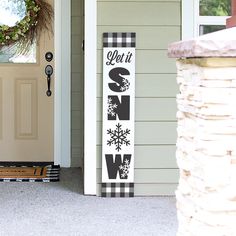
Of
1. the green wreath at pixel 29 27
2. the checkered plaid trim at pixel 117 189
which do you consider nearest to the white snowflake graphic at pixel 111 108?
the checkered plaid trim at pixel 117 189

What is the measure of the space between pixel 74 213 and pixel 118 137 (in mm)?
701

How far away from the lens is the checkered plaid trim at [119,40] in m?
4.19

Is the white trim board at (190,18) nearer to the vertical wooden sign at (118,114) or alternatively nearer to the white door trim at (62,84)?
the vertical wooden sign at (118,114)

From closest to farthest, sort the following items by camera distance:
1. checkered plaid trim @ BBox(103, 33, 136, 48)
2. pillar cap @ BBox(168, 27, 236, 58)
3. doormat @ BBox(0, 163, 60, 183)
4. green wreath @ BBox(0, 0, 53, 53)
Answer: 1. pillar cap @ BBox(168, 27, 236, 58)
2. checkered plaid trim @ BBox(103, 33, 136, 48)
3. doormat @ BBox(0, 163, 60, 183)
4. green wreath @ BBox(0, 0, 53, 53)

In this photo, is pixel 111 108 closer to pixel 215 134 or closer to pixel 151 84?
pixel 151 84

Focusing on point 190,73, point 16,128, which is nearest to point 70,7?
point 16,128

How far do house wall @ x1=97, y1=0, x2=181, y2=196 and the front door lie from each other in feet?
4.58

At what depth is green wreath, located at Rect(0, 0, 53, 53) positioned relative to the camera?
5.38 m

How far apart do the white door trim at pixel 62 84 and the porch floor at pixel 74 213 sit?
Result: 2.88 feet

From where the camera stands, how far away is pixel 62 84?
18.1 feet

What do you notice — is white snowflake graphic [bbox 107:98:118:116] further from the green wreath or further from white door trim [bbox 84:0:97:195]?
the green wreath

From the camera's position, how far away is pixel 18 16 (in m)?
5.42

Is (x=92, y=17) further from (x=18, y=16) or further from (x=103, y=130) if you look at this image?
(x=18, y=16)

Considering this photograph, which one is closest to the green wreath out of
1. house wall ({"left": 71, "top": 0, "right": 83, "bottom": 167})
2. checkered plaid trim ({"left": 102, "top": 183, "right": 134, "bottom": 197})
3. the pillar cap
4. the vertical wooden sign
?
house wall ({"left": 71, "top": 0, "right": 83, "bottom": 167})
